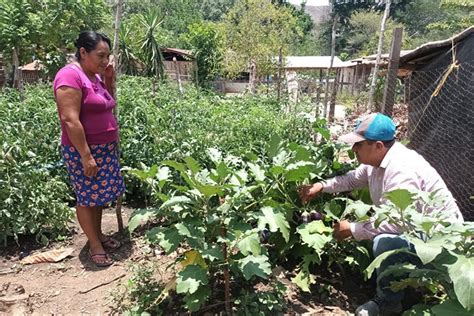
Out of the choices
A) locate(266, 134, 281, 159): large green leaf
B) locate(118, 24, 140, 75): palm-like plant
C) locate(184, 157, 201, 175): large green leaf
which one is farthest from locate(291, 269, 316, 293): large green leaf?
locate(118, 24, 140, 75): palm-like plant

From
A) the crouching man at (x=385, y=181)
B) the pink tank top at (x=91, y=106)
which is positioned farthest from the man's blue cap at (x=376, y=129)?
the pink tank top at (x=91, y=106)

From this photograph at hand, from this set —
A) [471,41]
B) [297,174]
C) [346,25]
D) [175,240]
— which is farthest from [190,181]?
[346,25]

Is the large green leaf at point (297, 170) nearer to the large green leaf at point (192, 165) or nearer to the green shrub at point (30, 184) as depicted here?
the large green leaf at point (192, 165)

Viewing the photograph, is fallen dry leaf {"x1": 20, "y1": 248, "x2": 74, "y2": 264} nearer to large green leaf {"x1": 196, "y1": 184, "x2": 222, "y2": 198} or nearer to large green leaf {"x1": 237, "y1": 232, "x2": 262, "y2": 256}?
large green leaf {"x1": 196, "y1": 184, "x2": 222, "y2": 198}

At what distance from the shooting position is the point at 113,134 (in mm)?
3076

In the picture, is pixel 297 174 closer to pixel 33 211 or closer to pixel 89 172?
pixel 89 172

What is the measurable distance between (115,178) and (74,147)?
1.41 ft

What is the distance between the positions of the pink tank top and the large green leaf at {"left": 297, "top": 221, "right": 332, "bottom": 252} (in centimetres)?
152

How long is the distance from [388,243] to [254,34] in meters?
20.3

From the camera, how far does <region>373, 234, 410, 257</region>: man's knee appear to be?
237 centimetres

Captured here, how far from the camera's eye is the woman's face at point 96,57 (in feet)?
9.32

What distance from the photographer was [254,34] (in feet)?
70.5

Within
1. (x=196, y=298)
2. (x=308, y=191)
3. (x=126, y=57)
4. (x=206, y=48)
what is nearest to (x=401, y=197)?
(x=308, y=191)

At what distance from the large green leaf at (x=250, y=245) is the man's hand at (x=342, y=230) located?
0.67 m
